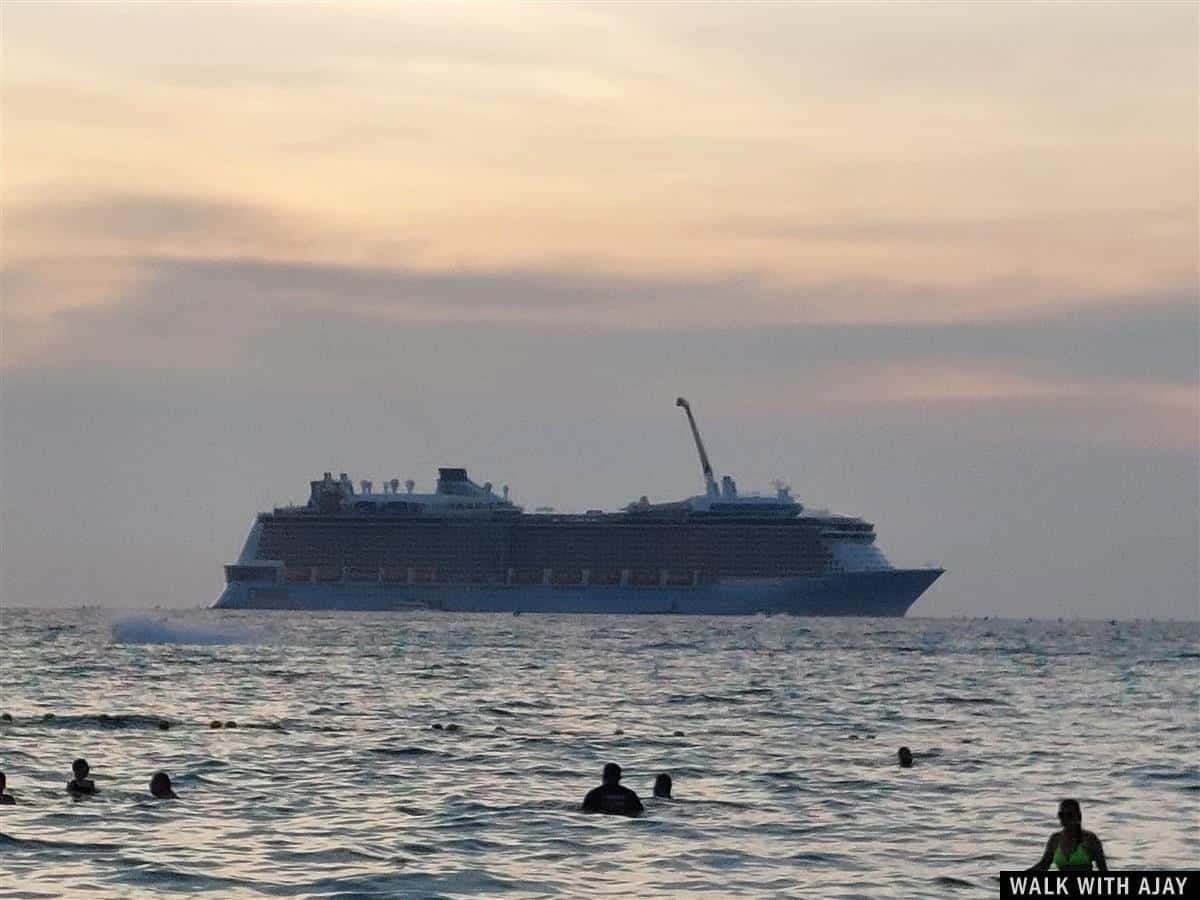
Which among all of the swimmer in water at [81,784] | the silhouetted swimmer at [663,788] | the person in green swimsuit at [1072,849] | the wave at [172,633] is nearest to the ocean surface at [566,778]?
the swimmer in water at [81,784]

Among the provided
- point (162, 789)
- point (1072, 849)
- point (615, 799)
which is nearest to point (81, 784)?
point (162, 789)

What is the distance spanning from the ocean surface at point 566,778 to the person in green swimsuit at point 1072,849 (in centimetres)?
622

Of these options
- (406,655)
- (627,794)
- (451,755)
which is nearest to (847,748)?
(451,755)

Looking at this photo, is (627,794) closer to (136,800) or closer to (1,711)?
(136,800)

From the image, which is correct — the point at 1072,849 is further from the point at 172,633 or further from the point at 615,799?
the point at 172,633

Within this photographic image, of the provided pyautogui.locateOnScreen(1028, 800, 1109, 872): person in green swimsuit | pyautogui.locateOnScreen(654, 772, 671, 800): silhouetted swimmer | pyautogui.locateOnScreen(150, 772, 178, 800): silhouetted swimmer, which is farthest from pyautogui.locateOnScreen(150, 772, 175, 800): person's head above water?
pyautogui.locateOnScreen(1028, 800, 1109, 872): person in green swimsuit

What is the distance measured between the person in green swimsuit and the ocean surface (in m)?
6.22

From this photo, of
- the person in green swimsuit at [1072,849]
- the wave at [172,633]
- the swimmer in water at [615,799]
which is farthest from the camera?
the wave at [172,633]

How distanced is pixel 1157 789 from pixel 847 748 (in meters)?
8.92

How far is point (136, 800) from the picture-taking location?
32.1 metres

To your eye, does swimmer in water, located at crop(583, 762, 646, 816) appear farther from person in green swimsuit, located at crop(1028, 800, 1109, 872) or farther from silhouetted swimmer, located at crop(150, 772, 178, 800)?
person in green swimsuit, located at crop(1028, 800, 1109, 872)

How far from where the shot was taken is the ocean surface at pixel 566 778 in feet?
85.2

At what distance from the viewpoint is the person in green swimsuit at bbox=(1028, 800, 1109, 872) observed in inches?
719

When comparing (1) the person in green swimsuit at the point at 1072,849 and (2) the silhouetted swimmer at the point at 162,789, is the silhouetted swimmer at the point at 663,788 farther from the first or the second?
(1) the person in green swimsuit at the point at 1072,849
